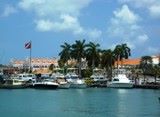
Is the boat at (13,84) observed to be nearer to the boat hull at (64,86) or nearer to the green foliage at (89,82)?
the boat hull at (64,86)

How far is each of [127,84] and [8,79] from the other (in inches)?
1661

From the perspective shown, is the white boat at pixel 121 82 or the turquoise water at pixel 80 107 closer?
the turquoise water at pixel 80 107

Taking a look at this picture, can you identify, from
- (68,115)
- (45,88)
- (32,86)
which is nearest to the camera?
(68,115)

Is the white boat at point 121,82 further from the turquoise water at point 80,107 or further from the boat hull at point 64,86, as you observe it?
the turquoise water at point 80,107

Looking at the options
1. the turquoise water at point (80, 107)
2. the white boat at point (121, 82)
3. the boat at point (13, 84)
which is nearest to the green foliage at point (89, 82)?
the white boat at point (121, 82)

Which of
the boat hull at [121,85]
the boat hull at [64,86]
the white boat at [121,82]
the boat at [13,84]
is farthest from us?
the boat at [13,84]

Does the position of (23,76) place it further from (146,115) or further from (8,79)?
(146,115)

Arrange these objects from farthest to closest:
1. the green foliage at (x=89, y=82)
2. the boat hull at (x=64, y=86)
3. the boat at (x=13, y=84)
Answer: the green foliage at (x=89, y=82) → the boat at (x=13, y=84) → the boat hull at (x=64, y=86)

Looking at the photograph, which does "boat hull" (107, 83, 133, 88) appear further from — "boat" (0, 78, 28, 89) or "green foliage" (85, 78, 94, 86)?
"boat" (0, 78, 28, 89)

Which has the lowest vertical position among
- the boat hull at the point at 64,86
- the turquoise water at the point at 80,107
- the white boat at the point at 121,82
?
the turquoise water at the point at 80,107

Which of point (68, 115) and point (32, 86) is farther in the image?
point (32, 86)

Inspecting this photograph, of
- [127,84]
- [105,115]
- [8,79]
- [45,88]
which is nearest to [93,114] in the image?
[105,115]

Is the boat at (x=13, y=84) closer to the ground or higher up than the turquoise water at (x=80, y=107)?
higher up

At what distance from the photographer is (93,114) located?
73500 mm
